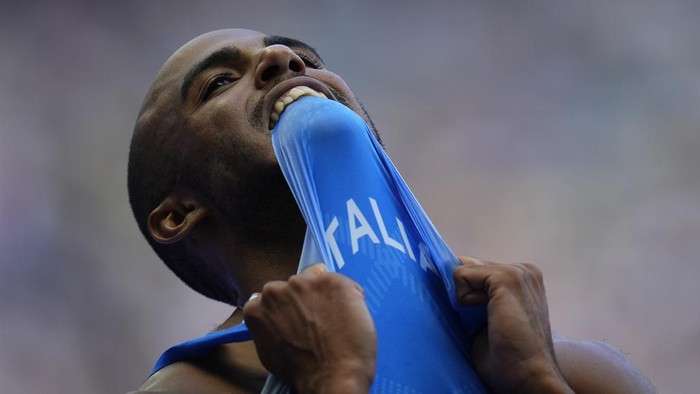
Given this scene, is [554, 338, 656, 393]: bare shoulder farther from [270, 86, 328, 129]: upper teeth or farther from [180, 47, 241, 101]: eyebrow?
[180, 47, 241, 101]: eyebrow

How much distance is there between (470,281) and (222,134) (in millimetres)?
788

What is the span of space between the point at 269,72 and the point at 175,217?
402 millimetres

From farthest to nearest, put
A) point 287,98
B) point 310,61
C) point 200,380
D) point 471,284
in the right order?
point 310,61
point 287,98
point 200,380
point 471,284

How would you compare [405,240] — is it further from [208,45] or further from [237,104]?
[208,45]

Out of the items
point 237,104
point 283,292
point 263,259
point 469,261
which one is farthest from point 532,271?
point 237,104

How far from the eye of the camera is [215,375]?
6.82ft

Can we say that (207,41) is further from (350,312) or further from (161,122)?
(350,312)

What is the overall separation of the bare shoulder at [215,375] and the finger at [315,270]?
497mm

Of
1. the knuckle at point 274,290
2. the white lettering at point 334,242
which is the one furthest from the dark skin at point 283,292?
the white lettering at point 334,242

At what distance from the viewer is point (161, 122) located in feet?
8.04

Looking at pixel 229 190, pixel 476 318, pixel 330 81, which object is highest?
pixel 330 81

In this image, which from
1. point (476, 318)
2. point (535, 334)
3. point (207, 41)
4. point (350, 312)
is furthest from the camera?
point (207, 41)

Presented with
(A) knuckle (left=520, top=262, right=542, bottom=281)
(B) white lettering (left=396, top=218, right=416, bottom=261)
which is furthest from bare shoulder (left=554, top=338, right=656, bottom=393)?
(B) white lettering (left=396, top=218, right=416, bottom=261)

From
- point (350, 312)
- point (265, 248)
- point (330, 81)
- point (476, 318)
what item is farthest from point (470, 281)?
point (330, 81)
